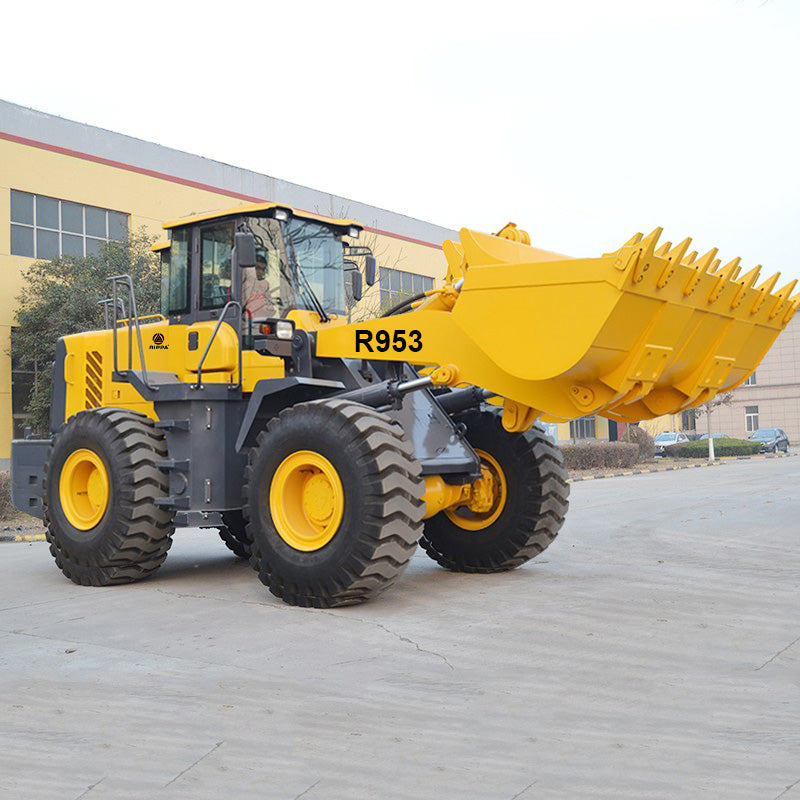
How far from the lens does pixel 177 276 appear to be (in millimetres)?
10438

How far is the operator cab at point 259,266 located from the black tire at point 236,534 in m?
2.18

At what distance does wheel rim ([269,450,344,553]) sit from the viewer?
8.08 metres

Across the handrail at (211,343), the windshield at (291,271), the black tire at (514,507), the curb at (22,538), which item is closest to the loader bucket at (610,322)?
the black tire at (514,507)

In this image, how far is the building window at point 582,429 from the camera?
180ft

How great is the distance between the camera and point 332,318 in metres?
10.1

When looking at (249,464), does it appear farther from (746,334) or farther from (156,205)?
(156,205)

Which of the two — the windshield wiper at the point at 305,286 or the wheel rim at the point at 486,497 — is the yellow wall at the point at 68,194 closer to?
the windshield wiper at the point at 305,286

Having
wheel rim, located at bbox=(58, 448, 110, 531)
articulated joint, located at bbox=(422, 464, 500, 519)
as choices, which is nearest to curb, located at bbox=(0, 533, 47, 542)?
wheel rim, located at bbox=(58, 448, 110, 531)

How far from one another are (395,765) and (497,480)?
554 cm

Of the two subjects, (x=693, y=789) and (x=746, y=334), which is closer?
(x=693, y=789)

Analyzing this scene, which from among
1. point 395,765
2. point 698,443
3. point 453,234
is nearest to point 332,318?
Answer: point 395,765

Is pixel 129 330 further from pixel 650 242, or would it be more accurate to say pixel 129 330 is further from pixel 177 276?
pixel 650 242

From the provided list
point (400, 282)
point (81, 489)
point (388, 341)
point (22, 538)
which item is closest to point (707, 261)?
point (388, 341)

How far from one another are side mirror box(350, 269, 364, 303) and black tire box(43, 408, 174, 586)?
7.89 ft
